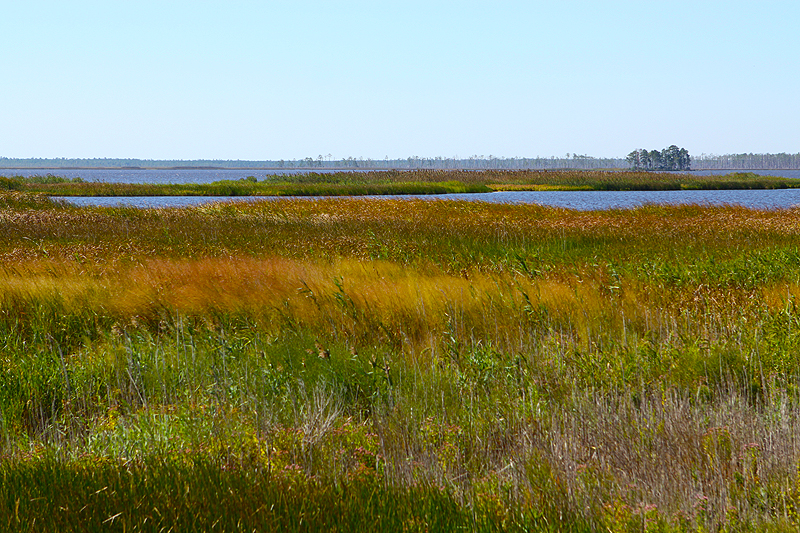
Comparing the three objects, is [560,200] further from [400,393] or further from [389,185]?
[400,393]

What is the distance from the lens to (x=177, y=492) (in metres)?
3.21

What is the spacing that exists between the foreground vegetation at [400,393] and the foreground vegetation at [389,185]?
145 feet

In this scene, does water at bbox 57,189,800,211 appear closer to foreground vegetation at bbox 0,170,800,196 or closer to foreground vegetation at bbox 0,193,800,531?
foreground vegetation at bbox 0,170,800,196

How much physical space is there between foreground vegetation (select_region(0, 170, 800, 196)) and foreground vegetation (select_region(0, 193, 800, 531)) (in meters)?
44.1

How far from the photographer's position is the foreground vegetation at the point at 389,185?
2229 inches

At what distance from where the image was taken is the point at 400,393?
5.33 meters

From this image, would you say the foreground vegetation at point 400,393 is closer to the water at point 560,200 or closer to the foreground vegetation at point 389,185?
the water at point 560,200

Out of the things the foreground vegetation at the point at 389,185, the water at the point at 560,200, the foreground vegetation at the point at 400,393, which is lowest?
the foreground vegetation at the point at 400,393

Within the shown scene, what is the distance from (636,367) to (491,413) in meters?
1.62

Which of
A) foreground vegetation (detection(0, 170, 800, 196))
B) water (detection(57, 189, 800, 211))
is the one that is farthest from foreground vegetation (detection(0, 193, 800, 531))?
foreground vegetation (detection(0, 170, 800, 196))

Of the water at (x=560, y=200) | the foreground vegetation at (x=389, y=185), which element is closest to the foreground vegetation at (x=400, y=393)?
the water at (x=560, y=200)

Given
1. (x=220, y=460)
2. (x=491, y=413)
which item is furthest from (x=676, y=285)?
(x=220, y=460)

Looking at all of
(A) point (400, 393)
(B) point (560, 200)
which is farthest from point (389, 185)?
(A) point (400, 393)

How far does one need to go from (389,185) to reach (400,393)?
176 feet
